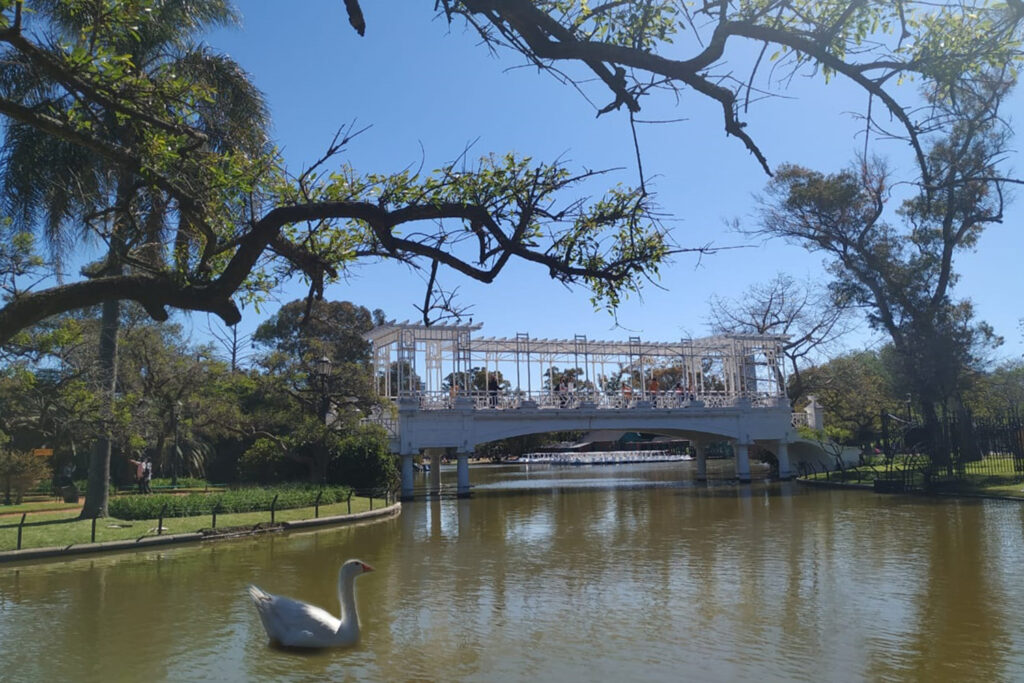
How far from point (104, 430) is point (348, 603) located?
45.8ft

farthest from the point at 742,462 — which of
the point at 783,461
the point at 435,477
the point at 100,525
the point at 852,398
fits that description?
the point at 100,525

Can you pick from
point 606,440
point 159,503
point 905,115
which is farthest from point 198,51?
point 606,440

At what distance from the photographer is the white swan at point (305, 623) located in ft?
33.7

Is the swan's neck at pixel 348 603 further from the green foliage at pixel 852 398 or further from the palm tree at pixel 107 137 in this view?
the green foliage at pixel 852 398

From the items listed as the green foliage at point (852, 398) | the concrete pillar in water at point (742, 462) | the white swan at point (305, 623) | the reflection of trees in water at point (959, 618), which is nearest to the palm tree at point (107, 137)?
the white swan at point (305, 623)

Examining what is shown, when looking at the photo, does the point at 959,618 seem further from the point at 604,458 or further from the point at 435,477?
the point at 604,458

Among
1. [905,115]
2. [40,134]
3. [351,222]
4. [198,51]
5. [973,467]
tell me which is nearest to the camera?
[905,115]

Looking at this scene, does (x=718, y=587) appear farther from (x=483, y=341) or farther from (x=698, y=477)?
(x=698, y=477)

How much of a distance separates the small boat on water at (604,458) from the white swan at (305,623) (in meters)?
66.9

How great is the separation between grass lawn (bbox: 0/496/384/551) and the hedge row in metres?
0.37

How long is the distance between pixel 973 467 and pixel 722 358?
14.9 meters

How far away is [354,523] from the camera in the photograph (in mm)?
25000

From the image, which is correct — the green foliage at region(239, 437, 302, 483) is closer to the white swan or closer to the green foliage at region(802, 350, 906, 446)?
the white swan

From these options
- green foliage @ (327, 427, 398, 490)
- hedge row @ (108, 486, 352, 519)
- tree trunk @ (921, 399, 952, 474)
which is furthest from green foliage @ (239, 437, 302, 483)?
tree trunk @ (921, 399, 952, 474)
